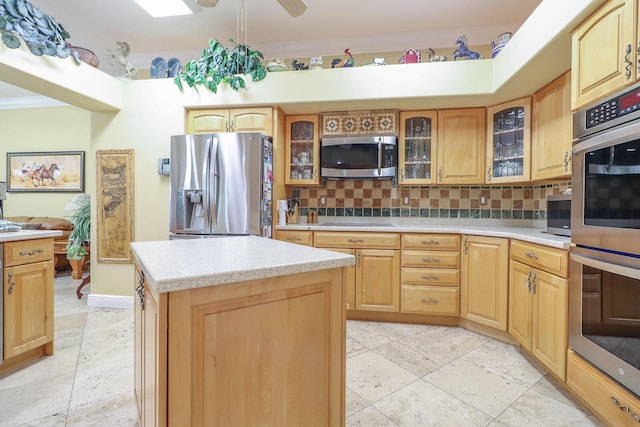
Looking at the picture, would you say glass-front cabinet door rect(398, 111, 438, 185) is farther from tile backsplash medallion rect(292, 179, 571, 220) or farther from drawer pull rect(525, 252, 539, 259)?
drawer pull rect(525, 252, 539, 259)

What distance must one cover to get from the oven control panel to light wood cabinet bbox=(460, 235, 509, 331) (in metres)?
1.07

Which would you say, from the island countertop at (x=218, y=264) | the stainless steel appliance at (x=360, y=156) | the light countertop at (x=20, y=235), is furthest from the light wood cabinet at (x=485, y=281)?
the light countertop at (x=20, y=235)

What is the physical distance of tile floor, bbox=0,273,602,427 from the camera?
61.6 inches

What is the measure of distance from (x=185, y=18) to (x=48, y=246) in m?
2.42

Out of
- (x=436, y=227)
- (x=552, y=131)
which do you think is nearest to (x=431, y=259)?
(x=436, y=227)

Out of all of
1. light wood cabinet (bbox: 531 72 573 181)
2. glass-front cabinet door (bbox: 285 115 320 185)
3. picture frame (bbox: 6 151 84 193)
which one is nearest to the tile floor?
light wood cabinet (bbox: 531 72 573 181)

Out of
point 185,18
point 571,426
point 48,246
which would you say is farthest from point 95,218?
point 571,426

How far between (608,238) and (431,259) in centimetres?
139

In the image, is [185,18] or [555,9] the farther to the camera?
[185,18]

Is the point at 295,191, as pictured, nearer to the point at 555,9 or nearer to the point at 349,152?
the point at 349,152

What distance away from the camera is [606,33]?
1.47m

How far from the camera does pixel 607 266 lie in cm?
142

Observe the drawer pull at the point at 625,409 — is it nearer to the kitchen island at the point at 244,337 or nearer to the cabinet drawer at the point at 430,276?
the kitchen island at the point at 244,337

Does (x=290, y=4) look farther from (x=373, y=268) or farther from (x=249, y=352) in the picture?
(x=373, y=268)
